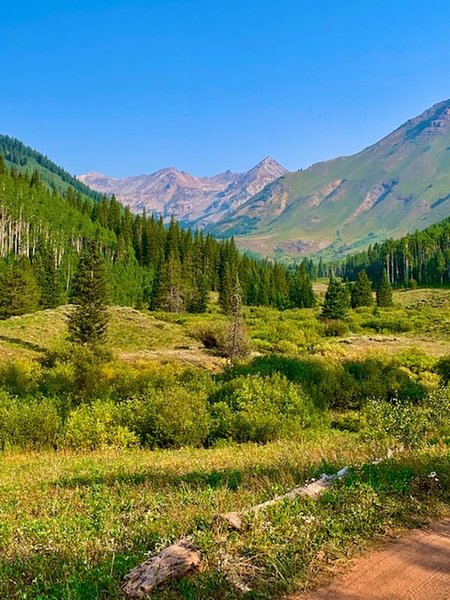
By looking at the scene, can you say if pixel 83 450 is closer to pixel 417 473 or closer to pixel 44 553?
pixel 44 553

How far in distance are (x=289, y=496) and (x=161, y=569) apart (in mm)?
2775

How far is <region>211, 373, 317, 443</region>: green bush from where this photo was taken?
77.5ft

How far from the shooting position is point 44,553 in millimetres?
7297

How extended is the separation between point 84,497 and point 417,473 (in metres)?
7.20

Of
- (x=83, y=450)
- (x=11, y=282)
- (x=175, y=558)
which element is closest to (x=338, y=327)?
(x=11, y=282)

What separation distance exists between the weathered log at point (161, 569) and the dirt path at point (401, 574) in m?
1.37

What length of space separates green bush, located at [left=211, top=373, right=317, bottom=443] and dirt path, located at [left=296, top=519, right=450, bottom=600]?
16.9 metres

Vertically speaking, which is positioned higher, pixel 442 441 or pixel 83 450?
pixel 442 441

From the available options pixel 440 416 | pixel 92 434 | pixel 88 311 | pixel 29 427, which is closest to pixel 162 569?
pixel 440 416

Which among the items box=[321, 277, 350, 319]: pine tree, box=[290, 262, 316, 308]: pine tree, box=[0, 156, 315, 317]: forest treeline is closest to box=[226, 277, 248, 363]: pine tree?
box=[321, 277, 350, 319]: pine tree

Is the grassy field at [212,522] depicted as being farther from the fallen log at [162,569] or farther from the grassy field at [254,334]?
the grassy field at [254,334]

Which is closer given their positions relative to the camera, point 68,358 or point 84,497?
point 84,497

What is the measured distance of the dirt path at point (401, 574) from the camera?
5.51 m

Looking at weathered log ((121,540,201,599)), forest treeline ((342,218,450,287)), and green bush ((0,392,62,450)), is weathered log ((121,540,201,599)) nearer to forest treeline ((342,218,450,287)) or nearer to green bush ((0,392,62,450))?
green bush ((0,392,62,450))
